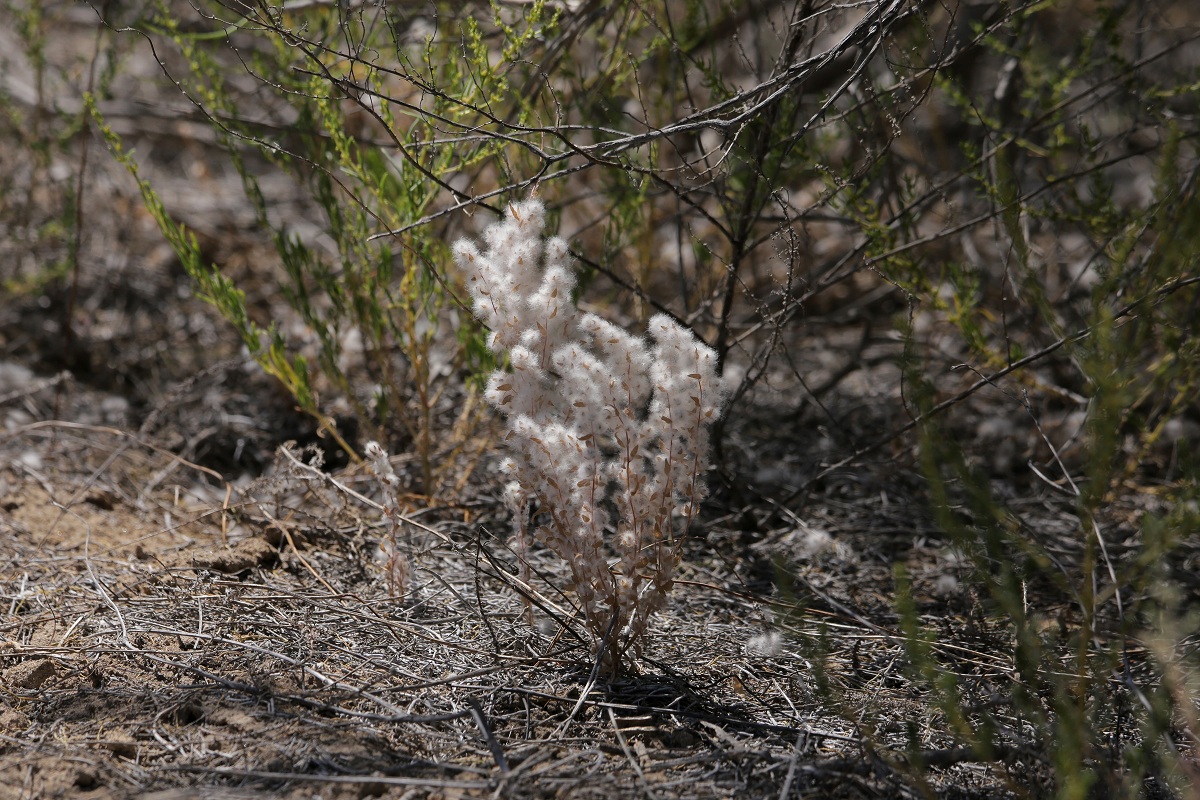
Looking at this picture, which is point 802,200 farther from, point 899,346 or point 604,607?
point 604,607

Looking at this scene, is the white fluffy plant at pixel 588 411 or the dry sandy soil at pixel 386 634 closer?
the dry sandy soil at pixel 386 634

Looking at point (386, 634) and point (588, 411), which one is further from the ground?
point (588, 411)

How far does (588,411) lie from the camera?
196 cm

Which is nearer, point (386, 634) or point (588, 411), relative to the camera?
point (588, 411)

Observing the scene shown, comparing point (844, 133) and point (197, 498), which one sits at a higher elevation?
point (844, 133)

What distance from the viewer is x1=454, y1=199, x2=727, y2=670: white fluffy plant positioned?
75.9 inches

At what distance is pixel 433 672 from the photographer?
211 centimetres

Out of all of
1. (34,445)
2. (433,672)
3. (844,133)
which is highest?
(844,133)

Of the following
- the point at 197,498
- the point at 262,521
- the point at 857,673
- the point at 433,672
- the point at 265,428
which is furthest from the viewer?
the point at 265,428

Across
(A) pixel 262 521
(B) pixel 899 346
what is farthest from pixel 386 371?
(B) pixel 899 346

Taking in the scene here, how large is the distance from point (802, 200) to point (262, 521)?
3366mm

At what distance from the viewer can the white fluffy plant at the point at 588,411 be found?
6.32 feet

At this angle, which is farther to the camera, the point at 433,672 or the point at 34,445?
the point at 34,445

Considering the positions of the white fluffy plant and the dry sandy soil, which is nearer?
the dry sandy soil
